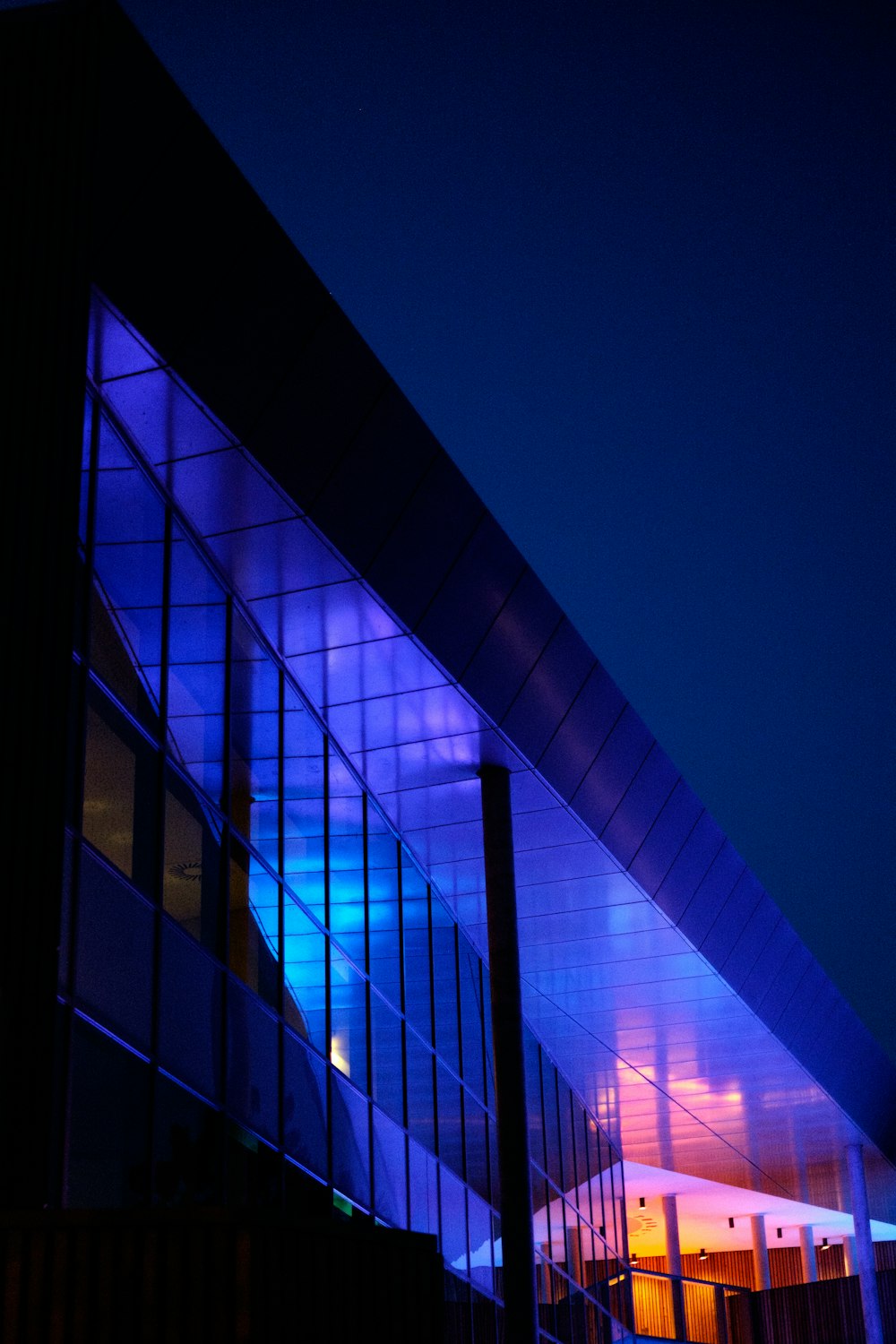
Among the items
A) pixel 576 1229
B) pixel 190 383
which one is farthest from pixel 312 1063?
pixel 576 1229

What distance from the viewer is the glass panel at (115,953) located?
10273mm

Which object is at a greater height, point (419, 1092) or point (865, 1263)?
point (419, 1092)

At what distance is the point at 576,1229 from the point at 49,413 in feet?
74.8

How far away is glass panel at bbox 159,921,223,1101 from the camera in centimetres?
1148

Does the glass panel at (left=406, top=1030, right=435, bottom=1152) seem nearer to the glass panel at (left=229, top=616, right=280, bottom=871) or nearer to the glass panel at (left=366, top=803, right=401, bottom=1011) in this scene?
the glass panel at (left=366, top=803, right=401, bottom=1011)

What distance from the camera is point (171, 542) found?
504 inches

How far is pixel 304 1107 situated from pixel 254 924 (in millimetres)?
1871

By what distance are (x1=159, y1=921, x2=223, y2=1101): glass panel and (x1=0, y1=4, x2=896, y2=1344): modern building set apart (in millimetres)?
40

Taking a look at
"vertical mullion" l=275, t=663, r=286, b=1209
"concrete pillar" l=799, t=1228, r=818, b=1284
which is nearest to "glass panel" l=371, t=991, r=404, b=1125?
"vertical mullion" l=275, t=663, r=286, b=1209

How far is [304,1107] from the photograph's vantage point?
14.2 m

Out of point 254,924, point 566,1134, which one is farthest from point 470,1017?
point 566,1134

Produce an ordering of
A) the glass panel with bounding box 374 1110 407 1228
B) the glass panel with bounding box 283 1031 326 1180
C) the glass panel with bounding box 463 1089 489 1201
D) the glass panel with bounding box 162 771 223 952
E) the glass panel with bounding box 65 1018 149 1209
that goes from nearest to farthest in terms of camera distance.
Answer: the glass panel with bounding box 65 1018 149 1209
the glass panel with bounding box 162 771 223 952
the glass panel with bounding box 283 1031 326 1180
the glass panel with bounding box 374 1110 407 1228
the glass panel with bounding box 463 1089 489 1201

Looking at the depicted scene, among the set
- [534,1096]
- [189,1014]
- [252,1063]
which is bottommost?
[252,1063]

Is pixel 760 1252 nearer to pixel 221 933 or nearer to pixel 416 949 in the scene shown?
pixel 416 949
